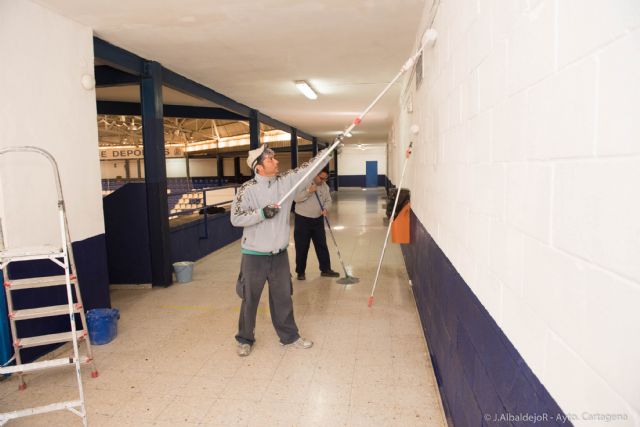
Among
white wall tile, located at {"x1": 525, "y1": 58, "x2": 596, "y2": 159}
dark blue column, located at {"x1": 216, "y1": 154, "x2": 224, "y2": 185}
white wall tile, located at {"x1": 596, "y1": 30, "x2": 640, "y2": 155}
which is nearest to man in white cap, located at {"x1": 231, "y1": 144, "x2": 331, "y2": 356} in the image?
white wall tile, located at {"x1": 525, "y1": 58, "x2": 596, "y2": 159}

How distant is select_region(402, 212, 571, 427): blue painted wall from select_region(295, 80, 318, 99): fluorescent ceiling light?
4.26 m

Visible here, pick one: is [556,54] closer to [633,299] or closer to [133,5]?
[633,299]

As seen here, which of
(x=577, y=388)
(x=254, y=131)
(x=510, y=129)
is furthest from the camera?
(x=254, y=131)

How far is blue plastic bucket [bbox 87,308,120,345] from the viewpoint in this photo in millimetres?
3721

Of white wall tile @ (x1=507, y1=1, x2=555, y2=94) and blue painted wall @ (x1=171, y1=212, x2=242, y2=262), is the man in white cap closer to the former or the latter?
white wall tile @ (x1=507, y1=1, x2=555, y2=94)

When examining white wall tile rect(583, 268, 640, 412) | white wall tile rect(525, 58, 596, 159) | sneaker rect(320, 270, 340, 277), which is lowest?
sneaker rect(320, 270, 340, 277)

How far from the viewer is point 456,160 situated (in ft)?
7.24

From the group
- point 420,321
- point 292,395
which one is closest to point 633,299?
point 292,395

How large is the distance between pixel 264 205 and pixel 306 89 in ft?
14.3

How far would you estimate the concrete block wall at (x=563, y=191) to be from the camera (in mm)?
746

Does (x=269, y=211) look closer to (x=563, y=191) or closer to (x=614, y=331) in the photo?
(x=563, y=191)

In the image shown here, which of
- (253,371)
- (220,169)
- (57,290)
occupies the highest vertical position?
(220,169)

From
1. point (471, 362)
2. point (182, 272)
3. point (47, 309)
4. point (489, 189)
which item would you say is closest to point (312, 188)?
point (182, 272)

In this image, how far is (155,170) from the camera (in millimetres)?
5418
